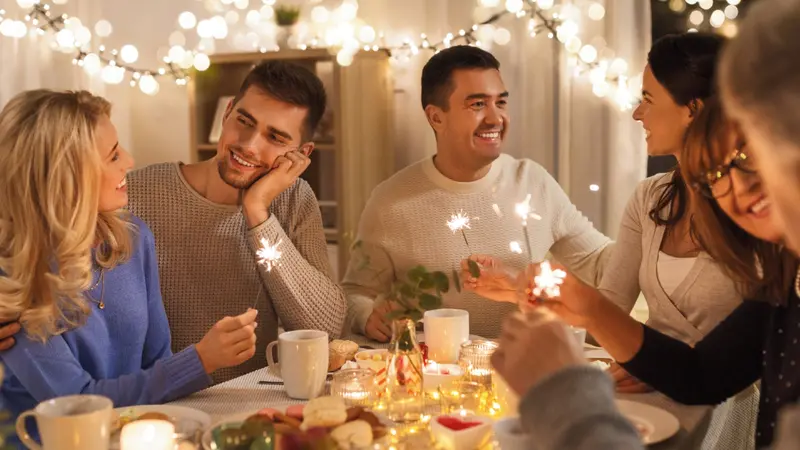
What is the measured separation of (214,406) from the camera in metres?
1.50

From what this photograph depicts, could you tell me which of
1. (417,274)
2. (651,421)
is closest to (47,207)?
(417,274)

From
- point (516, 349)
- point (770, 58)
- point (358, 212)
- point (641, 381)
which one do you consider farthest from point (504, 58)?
point (770, 58)

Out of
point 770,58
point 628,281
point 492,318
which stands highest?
point 770,58

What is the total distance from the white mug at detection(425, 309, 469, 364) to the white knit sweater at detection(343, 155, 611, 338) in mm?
667

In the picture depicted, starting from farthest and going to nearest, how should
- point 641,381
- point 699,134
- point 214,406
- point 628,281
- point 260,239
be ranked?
1. point 628,281
2. point 260,239
3. point 641,381
4. point 214,406
5. point 699,134

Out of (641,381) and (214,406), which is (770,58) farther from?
(214,406)

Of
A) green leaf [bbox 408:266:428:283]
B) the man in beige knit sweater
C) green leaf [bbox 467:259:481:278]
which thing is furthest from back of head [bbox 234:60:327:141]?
green leaf [bbox 408:266:428:283]

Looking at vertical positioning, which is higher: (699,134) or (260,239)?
(699,134)

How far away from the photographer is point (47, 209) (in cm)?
158

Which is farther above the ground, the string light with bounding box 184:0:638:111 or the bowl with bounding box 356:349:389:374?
the string light with bounding box 184:0:638:111

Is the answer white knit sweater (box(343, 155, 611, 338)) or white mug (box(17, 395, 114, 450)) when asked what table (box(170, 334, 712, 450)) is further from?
white knit sweater (box(343, 155, 611, 338))

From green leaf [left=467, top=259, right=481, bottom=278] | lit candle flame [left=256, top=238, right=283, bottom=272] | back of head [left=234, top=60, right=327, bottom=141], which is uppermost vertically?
back of head [left=234, top=60, right=327, bottom=141]

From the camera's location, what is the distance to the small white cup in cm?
114

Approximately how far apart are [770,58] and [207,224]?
173 centimetres
